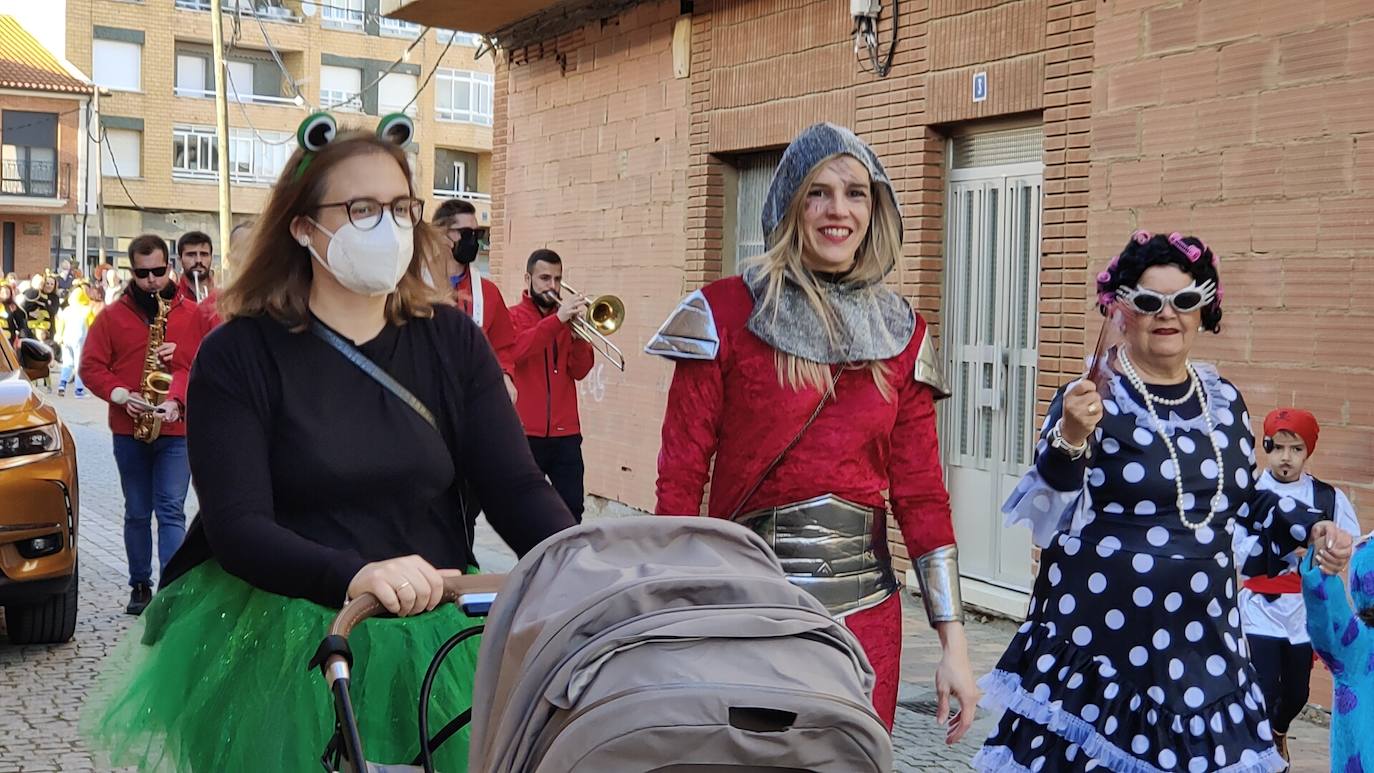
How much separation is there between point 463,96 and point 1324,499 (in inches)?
2270

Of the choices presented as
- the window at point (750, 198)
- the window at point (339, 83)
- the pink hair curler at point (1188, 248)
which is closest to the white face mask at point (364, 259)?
the pink hair curler at point (1188, 248)

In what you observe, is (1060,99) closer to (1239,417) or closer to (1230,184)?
(1230,184)

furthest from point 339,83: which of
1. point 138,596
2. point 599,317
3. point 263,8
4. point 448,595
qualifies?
point 448,595

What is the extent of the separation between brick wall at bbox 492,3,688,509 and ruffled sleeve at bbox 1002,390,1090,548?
28.1 ft

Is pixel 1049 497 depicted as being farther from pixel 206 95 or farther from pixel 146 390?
pixel 206 95

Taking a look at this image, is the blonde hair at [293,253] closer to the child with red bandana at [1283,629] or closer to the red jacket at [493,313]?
the child with red bandana at [1283,629]

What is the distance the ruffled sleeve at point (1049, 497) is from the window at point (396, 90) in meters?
59.7

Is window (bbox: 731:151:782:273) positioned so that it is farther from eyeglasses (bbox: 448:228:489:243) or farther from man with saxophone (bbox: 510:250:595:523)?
eyeglasses (bbox: 448:228:489:243)

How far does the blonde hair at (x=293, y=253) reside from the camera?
3.51 meters

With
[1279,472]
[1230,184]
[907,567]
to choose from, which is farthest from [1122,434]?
[907,567]

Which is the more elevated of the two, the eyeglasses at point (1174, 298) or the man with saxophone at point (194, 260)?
the man with saxophone at point (194, 260)

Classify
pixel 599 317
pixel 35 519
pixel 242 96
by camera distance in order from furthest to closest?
pixel 242 96 < pixel 599 317 < pixel 35 519

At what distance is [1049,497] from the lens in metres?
4.91

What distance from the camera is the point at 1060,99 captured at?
9141 mm
